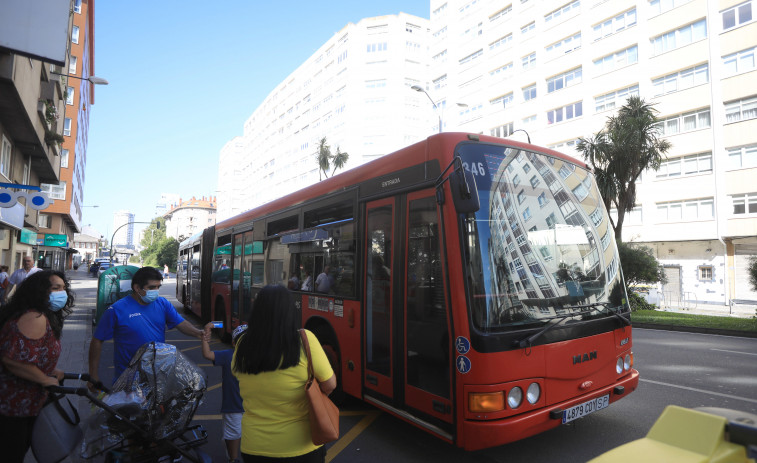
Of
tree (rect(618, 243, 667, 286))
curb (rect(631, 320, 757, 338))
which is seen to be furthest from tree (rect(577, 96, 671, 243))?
curb (rect(631, 320, 757, 338))

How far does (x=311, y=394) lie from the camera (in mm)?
2301

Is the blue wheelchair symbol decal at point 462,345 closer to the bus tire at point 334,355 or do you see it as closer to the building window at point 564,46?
the bus tire at point 334,355

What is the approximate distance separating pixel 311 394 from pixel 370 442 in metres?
2.79

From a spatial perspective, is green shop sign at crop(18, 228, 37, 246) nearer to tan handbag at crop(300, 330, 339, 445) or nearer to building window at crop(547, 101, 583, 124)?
tan handbag at crop(300, 330, 339, 445)

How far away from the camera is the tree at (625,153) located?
21125 mm

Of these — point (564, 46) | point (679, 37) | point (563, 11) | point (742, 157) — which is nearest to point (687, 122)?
point (742, 157)

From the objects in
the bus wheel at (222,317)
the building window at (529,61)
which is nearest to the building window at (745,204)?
the building window at (529,61)

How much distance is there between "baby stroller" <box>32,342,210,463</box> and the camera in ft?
9.59

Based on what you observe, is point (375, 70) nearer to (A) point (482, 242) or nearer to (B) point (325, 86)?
(B) point (325, 86)

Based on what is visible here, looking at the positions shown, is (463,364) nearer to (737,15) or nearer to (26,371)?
(26,371)

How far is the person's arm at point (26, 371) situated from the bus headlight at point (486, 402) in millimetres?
3017

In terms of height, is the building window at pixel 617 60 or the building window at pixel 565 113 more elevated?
the building window at pixel 617 60

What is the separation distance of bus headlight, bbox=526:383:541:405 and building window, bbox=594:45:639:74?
36199 mm

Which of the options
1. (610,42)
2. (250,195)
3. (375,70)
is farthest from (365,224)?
(250,195)
